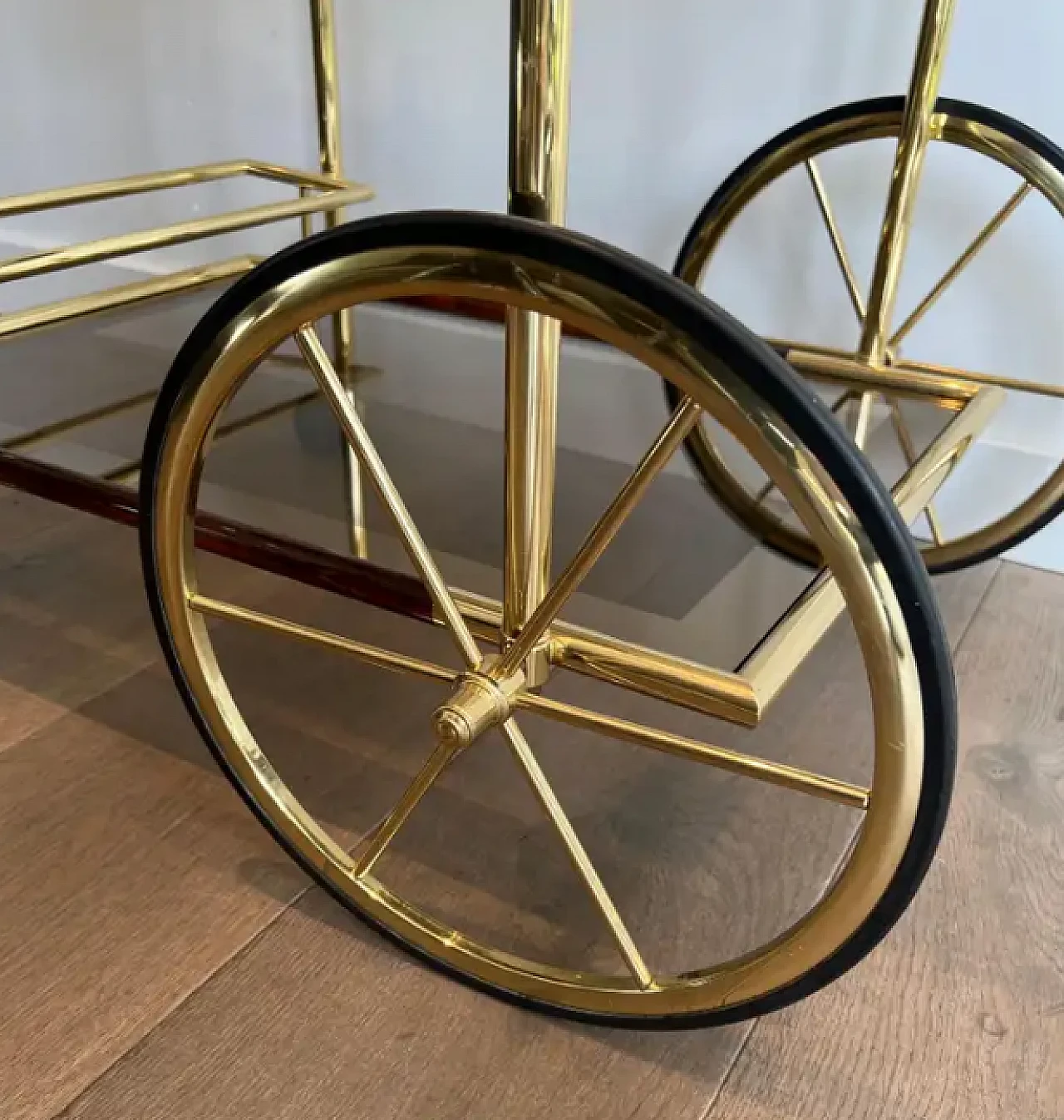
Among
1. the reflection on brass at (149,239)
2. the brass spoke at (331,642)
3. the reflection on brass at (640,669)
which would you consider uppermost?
the reflection on brass at (149,239)

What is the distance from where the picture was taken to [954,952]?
82cm

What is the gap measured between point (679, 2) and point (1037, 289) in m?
0.49

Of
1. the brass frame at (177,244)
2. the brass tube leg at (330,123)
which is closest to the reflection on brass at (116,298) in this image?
the brass frame at (177,244)

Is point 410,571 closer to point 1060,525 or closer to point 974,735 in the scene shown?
point 974,735

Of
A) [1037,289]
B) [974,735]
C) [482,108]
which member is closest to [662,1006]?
[974,735]

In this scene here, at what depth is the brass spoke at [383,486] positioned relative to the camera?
27.2 inches

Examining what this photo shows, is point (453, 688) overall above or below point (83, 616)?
above

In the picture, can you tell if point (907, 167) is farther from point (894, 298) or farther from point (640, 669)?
point (640, 669)

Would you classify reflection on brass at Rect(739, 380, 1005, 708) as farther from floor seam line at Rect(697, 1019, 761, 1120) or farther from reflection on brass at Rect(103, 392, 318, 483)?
reflection on brass at Rect(103, 392, 318, 483)

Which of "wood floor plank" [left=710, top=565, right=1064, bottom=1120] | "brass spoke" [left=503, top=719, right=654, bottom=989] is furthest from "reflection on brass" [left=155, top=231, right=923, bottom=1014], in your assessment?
"wood floor plank" [left=710, top=565, right=1064, bottom=1120]

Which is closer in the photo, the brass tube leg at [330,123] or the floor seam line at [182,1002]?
the floor seam line at [182,1002]

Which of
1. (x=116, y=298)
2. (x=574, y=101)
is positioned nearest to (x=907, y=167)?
(x=574, y=101)

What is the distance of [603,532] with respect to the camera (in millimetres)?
638

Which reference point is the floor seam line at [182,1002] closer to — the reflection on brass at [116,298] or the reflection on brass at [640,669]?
the reflection on brass at [640,669]
